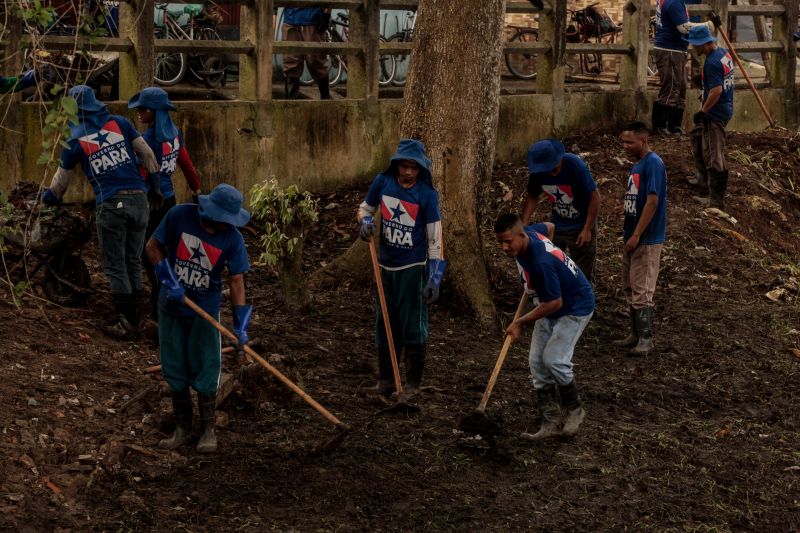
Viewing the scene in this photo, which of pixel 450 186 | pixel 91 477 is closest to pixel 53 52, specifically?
pixel 450 186

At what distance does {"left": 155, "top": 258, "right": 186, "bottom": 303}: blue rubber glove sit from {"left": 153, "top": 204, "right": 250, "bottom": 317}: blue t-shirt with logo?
3.3 inches

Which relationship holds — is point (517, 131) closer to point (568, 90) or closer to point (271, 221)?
point (568, 90)

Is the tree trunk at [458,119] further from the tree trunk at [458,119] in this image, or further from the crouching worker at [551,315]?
the crouching worker at [551,315]

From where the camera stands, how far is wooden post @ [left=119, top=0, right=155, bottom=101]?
1187 cm

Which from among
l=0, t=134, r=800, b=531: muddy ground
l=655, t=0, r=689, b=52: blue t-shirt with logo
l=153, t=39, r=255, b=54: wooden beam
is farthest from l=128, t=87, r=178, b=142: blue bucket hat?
l=655, t=0, r=689, b=52: blue t-shirt with logo

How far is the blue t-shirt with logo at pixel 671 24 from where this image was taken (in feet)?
50.1

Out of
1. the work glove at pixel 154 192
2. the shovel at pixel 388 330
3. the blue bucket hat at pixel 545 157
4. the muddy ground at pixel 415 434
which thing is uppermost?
the blue bucket hat at pixel 545 157

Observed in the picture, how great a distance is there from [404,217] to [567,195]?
2070 mm

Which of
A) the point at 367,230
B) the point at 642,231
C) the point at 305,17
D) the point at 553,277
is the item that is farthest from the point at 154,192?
the point at 305,17

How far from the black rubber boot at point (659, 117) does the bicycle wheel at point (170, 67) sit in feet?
20.5

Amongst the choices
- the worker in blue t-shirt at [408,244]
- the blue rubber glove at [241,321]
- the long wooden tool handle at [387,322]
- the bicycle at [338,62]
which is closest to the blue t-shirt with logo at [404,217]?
the worker in blue t-shirt at [408,244]

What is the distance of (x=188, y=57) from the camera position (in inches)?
599

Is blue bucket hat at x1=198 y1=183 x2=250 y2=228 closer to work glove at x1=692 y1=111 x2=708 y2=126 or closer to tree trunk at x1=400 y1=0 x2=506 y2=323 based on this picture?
tree trunk at x1=400 y1=0 x2=506 y2=323

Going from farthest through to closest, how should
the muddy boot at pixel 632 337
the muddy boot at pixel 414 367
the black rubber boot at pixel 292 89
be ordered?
the black rubber boot at pixel 292 89 → the muddy boot at pixel 632 337 → the muddy boot at pixel 414 367
